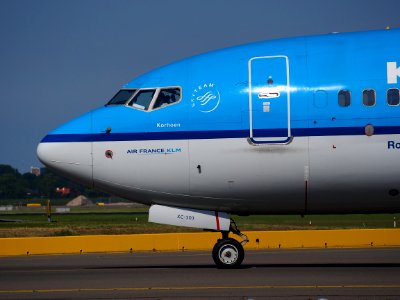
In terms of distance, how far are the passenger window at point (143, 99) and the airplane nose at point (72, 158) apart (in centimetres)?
144

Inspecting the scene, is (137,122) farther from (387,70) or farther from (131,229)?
(131,229)

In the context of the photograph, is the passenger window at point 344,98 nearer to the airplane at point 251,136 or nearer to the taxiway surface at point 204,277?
the airplane at point 251,136

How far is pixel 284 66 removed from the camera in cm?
1897

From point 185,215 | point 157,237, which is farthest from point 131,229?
→ point 185,215

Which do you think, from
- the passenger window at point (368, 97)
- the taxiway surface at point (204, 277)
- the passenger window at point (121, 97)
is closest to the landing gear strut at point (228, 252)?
the taxiway surface at point (204, 277)

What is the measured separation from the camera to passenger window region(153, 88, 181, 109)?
19.4 metres

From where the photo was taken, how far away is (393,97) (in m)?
18.4

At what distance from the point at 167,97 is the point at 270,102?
2480mm

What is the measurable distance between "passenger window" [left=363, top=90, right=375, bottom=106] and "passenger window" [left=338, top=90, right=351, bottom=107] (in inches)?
13.7

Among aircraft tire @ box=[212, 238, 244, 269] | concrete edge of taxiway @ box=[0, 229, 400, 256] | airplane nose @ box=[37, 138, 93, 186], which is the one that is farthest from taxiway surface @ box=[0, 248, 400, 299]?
concrete edge of taxiway @ box=[0, 229, 400, 256]

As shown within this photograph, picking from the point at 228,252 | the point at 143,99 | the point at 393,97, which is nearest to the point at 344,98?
the point at 393,97

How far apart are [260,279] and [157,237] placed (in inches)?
472

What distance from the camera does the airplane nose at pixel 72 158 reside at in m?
19.3

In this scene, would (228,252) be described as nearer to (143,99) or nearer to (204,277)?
(204,277)
